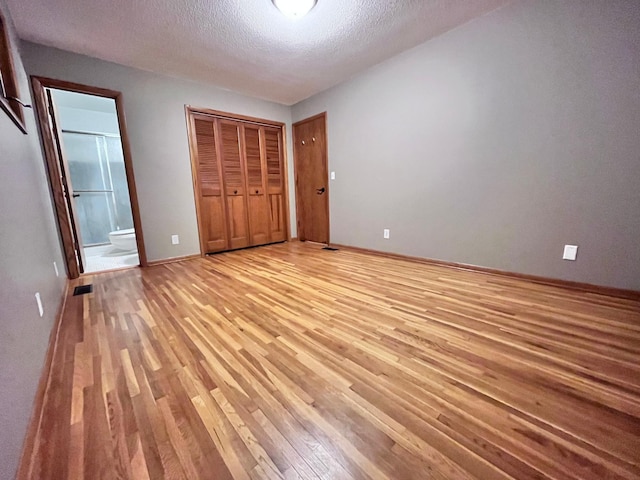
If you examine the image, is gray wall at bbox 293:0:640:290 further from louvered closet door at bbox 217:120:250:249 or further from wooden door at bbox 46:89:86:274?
wooden door at bbox 46:89:86:274

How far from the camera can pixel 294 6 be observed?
1896 millimetres

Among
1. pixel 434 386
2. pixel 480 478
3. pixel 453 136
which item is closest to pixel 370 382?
pixel 434 386

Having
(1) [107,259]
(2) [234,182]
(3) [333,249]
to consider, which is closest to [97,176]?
(1) [107,259]

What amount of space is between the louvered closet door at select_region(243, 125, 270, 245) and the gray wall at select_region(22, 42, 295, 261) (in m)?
0.51

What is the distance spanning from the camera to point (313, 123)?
3.95 metres

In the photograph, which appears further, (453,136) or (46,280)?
(453,136)

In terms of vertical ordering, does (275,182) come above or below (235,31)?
below

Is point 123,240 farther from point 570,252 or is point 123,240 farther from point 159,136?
point 570,252

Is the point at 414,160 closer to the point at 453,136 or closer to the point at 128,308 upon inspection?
the point at 453,136

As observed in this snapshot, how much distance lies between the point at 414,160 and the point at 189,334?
106 inches

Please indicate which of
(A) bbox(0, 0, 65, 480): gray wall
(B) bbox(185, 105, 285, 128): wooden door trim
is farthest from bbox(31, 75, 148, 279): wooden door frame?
(A) bbox(0, 0, 65, 480): gray wall

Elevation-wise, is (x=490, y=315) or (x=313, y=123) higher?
(x=313, y=123)

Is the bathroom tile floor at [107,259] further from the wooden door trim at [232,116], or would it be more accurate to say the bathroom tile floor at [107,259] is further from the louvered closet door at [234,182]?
the wooden door trim at [232,116]

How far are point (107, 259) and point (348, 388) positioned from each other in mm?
4154
